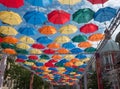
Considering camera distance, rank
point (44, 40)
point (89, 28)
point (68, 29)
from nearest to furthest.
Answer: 1. point (89, 28)
2. point (68, 29)
3. point (44, 40)

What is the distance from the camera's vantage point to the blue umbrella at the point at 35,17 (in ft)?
31.9

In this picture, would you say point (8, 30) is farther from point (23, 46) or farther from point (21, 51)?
point (21, 51)

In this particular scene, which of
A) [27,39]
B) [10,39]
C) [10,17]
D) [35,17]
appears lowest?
[27,39]

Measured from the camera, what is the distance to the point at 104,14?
9.69m

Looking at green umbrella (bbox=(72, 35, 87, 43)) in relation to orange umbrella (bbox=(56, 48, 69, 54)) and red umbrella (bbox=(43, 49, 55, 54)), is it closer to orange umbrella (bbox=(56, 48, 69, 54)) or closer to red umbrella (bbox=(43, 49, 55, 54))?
orange umbrella (bbox=(56, 48, 69, 54))

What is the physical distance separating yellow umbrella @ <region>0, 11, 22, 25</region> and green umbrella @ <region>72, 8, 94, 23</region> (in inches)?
117

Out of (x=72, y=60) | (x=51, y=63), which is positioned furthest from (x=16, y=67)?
(x=72, y=60)

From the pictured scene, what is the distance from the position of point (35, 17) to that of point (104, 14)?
3524mm

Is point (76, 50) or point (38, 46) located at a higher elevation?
point (38, 46)

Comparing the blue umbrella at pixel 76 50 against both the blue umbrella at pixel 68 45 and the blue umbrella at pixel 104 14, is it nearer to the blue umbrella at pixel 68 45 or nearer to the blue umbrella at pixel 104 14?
the blue umbrella at pixel 68 45

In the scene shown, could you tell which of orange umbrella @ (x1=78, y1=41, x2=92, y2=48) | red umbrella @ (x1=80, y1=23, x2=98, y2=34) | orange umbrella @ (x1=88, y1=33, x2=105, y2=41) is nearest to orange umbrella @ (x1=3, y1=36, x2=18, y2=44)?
orange umbrella @ (x1=78, y1=41, x2=92, y2=48)

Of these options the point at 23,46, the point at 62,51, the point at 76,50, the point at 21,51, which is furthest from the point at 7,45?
the point at 76,50

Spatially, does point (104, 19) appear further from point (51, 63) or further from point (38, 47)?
point (51, 63)

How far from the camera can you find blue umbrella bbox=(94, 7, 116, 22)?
9.49m
